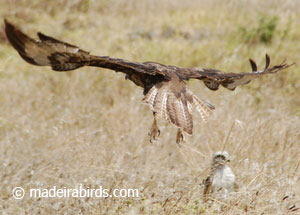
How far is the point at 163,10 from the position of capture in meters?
11.5

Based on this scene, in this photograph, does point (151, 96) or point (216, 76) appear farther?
point (216, 76)

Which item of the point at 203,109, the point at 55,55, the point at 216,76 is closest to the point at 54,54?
the point at 55,55

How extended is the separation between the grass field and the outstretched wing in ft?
2.33

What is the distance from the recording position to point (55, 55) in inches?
117

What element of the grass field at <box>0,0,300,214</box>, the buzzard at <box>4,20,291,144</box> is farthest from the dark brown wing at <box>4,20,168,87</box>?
the grass field at <box>0,0,300,214</box>

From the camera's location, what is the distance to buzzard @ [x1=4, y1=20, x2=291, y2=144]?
9.23 feet

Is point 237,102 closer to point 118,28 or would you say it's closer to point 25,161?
point 25,161

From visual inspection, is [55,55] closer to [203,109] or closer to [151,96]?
[151,96]

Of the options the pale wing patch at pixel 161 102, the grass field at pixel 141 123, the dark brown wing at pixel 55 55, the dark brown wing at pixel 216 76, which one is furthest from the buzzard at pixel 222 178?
the dark brown wing at pixel 55 55

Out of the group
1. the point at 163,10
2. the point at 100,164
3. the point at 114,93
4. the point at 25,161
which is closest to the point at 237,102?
the point at 114,93

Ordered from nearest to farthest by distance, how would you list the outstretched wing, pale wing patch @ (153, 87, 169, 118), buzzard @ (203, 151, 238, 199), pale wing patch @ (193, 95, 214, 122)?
the outstretched wing → pale wing patch @ (153, 87, 169, 118) → pale wing patch @ (193, 95, 214, 122) → buzzard @ (203, 151, 238, 199)

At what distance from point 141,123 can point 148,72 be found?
1850 mm

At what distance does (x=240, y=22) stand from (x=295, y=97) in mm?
3546

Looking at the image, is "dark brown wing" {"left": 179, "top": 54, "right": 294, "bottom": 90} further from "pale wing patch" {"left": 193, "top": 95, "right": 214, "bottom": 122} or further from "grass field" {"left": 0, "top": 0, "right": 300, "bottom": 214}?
"grass field" {"left": 0, "top": 0, "right": 300, "bottom": 214}
